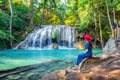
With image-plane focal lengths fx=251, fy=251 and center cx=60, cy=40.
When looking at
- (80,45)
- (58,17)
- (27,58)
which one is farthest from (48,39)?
(27,58)

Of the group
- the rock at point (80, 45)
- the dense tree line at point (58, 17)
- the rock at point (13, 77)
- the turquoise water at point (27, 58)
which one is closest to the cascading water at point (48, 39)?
the rock at point (80, 45)

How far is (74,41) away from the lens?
3103cm

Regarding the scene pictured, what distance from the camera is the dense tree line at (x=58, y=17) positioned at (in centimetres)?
2669

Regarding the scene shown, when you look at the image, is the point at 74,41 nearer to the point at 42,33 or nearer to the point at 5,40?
the point at 42,33

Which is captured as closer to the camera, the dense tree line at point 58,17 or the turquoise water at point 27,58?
the turquoise water at point 27,58

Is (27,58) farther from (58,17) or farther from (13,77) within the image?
(58,17)

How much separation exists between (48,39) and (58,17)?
41.1 ft

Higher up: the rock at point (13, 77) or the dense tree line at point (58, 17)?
the dense tree line at point (58, 17)

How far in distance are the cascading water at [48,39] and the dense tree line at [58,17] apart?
4.34ft

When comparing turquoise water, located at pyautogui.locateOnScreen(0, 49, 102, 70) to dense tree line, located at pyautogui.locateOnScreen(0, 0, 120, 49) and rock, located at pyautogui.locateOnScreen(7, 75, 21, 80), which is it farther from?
dense tree line, located at pyautogui.locateOnScreen(0, 0, 120, 49)

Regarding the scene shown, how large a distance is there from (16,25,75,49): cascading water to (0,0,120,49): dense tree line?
132 centimetres

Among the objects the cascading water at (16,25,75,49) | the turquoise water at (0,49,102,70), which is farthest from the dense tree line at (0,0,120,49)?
Answer: the turquoise water at (0,49,102,70)

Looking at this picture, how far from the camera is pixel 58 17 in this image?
143ft

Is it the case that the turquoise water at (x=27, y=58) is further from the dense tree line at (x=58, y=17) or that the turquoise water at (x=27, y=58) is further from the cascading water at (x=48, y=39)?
the cascading water at (x=48, y=39)
